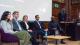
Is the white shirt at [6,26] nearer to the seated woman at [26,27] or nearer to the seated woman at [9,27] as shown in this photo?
the seated woman at [9,27]

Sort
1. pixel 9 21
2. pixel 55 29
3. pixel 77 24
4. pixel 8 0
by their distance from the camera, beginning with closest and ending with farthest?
pixel 9 21 < pixel 8 0 < pixel 55 29 < pixel 77 24

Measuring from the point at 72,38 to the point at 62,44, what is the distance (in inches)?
61.8

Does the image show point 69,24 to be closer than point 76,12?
Yes

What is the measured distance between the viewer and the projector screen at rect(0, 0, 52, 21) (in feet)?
23.8

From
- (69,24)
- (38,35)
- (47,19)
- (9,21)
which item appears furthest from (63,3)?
(9,21)

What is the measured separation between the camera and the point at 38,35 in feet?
25.1

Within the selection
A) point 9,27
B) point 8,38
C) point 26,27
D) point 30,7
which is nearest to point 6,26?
point 9,27

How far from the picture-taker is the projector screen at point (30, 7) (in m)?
7.26

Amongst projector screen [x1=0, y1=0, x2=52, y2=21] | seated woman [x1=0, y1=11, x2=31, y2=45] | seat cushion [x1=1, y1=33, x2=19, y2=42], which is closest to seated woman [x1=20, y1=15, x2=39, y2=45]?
projector screen [x1=0, y1=0, x2=52, y2=21]

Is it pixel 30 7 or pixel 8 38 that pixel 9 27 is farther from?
pixel 30 7

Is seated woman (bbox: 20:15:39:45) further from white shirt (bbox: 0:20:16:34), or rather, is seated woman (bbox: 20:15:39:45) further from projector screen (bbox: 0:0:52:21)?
white shirt (bbox: 0:20:16:34)

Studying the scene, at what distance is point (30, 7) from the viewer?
26.7 feet

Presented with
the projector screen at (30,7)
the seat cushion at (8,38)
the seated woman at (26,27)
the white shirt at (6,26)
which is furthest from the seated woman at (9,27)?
the projector screen at (30,7)

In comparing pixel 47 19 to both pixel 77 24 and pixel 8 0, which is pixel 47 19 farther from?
pixel 8 0
